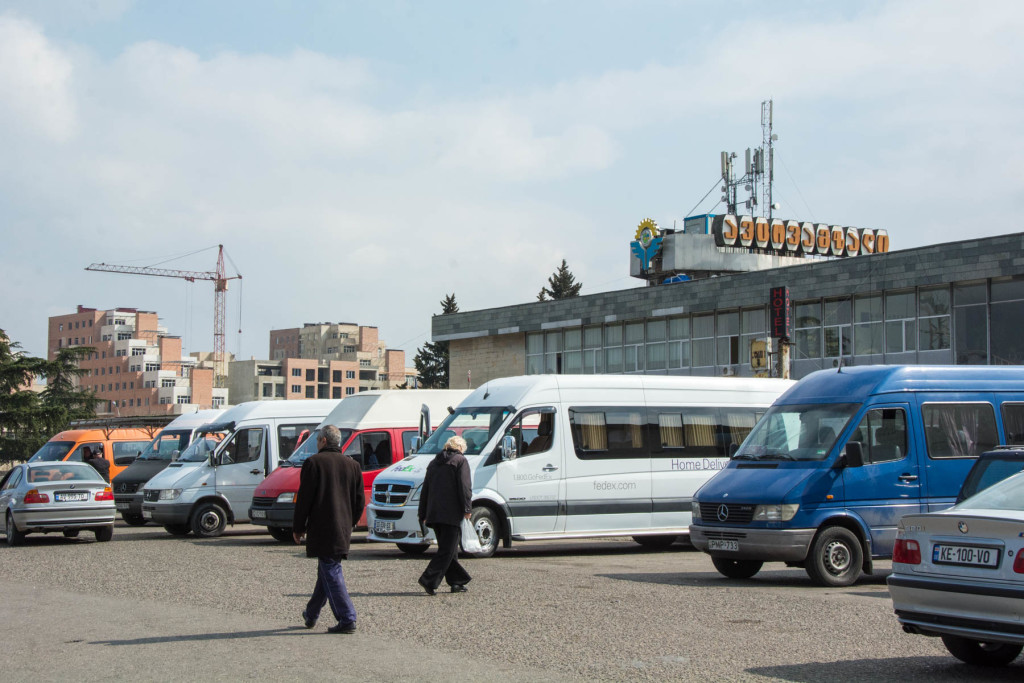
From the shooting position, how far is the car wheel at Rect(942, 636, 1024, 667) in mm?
8367

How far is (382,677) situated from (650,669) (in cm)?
181

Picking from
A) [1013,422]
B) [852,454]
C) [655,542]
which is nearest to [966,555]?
[852,454]

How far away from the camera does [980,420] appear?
14688mm

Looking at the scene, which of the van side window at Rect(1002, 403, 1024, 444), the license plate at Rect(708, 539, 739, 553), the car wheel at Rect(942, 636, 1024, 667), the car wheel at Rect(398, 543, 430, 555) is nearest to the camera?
the car wheel at Rect(942, 636, 1024, 667)

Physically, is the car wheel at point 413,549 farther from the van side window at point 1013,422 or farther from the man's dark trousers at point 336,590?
the van side window at point 1013,422

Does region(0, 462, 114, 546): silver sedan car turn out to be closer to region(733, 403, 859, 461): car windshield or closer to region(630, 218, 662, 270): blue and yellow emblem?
region(733, 403, 859, 461): car windshield

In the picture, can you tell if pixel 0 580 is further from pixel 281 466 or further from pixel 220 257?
pixel 220 257

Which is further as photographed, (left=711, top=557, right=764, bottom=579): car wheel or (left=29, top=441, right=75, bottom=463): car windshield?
(left=29, top=441, right=75, bottom=463): car windshield

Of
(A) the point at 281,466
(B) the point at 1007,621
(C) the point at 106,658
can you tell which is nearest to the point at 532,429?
(A) the point at 281,466

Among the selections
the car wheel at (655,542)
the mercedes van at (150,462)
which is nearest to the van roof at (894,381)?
the car wheel at (655,542)

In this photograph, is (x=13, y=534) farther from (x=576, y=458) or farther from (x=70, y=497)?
(x=576, y=458)

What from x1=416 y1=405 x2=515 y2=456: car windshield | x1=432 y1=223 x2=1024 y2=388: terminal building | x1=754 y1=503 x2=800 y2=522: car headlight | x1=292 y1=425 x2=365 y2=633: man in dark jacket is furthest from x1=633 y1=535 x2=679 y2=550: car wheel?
x1=432 y1=223 x2=1024 y2=388: terminal building

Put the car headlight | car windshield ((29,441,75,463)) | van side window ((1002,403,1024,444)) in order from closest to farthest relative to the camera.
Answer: the car headlight, van side window ((1002,403,1024,444)), car windshield ((29,441,75,463))

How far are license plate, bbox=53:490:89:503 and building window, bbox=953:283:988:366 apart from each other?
92.3ft
